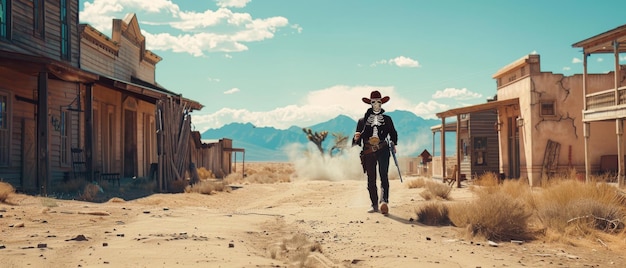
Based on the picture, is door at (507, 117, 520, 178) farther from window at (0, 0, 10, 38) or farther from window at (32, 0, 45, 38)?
window at (0, 0, 10, 38)

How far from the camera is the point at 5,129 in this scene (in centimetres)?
1516

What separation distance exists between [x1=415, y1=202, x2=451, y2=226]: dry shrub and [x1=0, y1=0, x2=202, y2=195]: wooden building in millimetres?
8671

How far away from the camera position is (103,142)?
21.4 metres

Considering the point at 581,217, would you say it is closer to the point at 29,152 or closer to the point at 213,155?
the point at 29,152

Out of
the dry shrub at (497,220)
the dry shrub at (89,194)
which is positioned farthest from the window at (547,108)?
the dry shrub at (89,194)

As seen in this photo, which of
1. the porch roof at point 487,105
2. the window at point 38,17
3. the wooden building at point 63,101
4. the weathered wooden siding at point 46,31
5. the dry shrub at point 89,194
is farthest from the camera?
the porch roof at point 487,105

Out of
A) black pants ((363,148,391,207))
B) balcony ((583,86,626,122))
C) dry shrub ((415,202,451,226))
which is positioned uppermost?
balcony ((583,86,626,122))

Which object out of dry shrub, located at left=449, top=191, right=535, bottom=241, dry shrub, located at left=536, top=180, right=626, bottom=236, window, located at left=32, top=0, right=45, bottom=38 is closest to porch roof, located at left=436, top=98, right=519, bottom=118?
dry shrub, located at left=536, top=180, right=626, bottom=236

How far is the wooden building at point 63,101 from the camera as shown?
47.0ft

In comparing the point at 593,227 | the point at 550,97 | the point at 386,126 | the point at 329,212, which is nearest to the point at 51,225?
the point at 329,212

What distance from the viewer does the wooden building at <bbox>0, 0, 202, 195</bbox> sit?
14312 mm

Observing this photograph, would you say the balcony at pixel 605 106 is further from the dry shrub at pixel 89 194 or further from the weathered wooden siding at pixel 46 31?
the weathered wooden siding at pixel 46 31

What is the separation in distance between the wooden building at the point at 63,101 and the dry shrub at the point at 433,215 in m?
8.67

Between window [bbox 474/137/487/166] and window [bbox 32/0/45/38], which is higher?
window [bbox 32/0/45/38]
